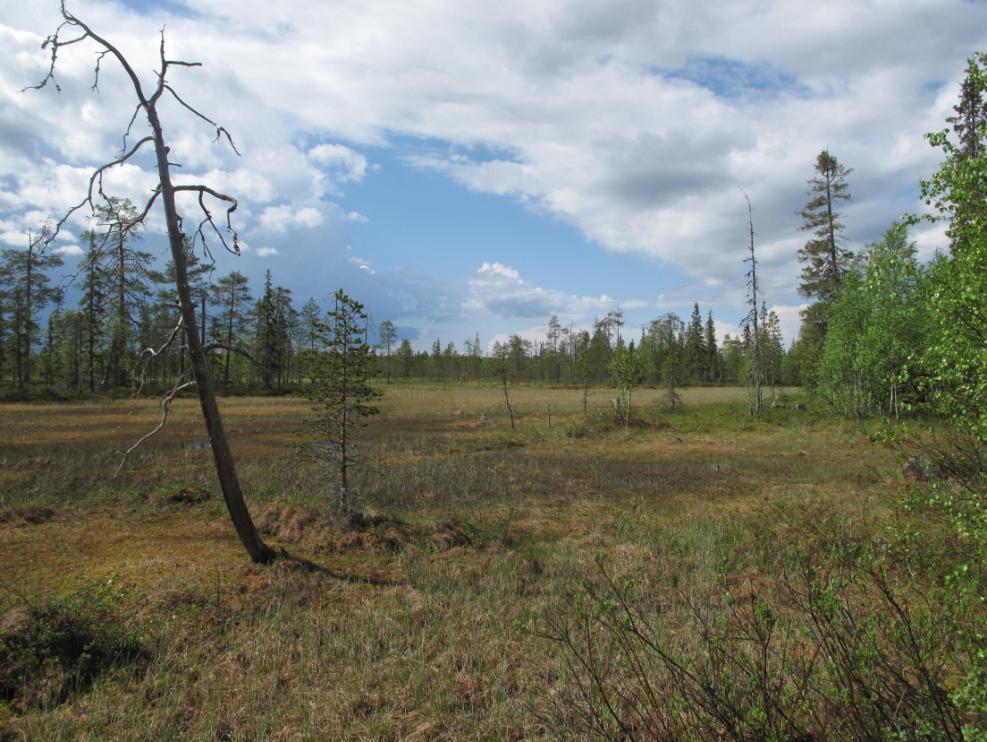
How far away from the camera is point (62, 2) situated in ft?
22.6

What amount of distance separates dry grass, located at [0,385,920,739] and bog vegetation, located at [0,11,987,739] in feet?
0.16

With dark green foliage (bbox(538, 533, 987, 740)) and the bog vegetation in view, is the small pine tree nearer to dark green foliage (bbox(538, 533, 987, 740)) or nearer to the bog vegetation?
the bog vegetation

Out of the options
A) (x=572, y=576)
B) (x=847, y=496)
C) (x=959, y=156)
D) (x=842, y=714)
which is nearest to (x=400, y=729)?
(x=842, y=714)

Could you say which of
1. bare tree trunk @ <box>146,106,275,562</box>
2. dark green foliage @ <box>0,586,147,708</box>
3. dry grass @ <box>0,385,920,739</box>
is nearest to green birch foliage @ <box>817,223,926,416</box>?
dry grass @ <box>0,385,920,739</box>

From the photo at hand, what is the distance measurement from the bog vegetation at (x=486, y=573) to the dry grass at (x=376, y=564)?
5 centimetres

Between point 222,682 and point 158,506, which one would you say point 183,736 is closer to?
point 222,682

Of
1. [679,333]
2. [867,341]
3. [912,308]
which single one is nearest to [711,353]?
[679,333]

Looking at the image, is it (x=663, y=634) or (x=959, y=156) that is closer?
(x=959, y=156)

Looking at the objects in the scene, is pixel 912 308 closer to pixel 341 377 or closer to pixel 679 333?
pixel 341 377

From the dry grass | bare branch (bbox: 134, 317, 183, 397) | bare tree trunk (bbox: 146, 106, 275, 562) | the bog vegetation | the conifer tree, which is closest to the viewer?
the bog vegetation

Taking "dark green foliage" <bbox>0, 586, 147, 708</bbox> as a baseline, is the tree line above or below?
above

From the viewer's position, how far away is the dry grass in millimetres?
4719

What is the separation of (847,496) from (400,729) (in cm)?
1346

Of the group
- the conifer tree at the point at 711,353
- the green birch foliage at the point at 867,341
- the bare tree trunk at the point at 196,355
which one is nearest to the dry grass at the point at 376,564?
the bare tree trunk at the point at 196,355
